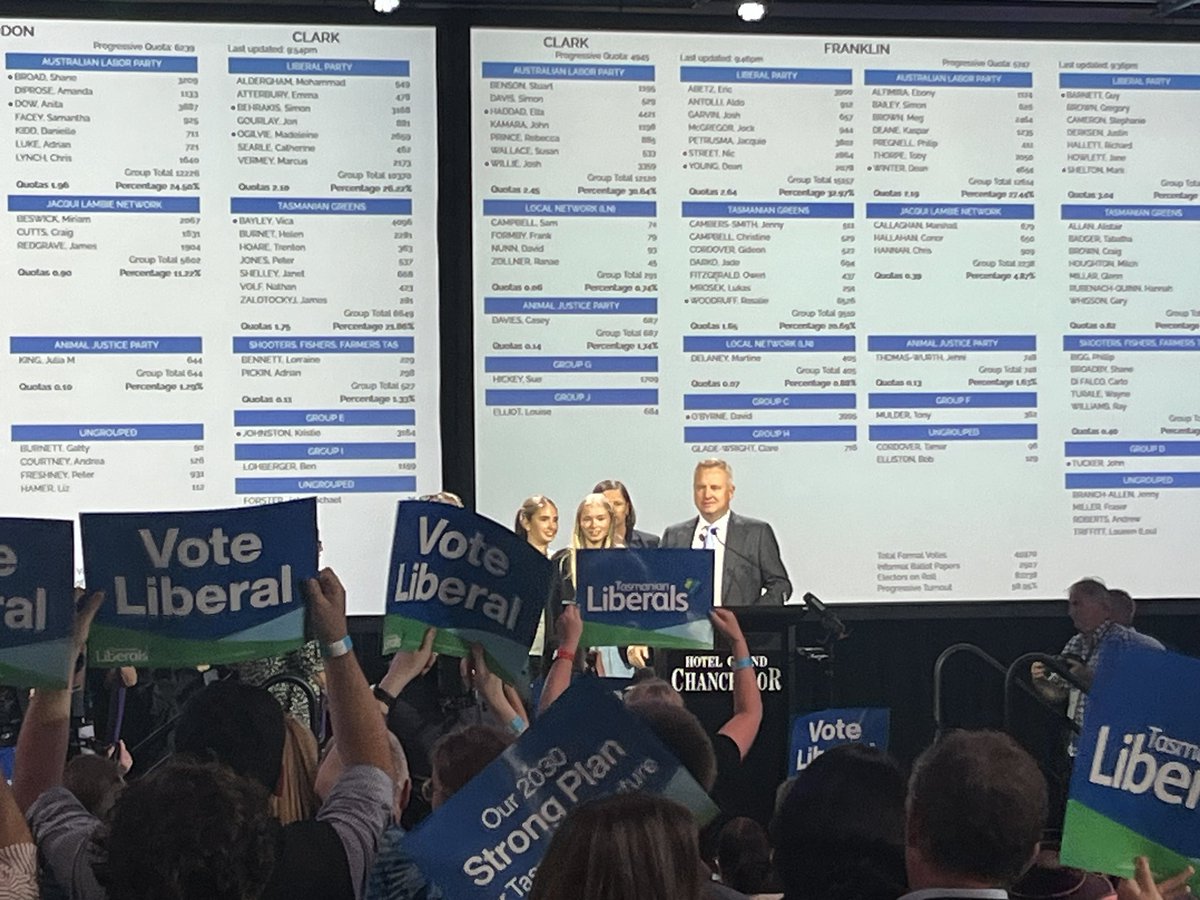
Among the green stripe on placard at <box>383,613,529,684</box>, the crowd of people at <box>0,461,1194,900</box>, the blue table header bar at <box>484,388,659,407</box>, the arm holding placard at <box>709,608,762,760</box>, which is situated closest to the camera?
the crowd of people at <box>0,461,1194,900</box>

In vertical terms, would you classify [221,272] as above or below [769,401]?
above

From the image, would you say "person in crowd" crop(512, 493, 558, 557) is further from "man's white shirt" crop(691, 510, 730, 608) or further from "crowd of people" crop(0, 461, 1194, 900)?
"crowd of people" crop(0, 461, 1194, 900)

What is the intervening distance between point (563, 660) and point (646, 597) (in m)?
0.89

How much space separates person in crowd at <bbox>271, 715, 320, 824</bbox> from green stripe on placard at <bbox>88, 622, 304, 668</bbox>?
13 centimetres

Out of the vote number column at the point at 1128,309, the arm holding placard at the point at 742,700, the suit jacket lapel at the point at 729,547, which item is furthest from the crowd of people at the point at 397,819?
the vote number column at the point at 1128,309

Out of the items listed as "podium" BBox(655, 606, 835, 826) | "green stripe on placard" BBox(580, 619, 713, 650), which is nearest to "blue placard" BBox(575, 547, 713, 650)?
"green stripe on placard" BBox(580, 619, 713, 650)

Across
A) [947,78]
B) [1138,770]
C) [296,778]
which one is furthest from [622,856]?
[947,78]

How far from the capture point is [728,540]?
255 inches

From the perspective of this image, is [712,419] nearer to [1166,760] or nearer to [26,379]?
[26,379]

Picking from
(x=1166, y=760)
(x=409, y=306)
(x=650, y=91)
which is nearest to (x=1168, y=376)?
(x=650, y=91)

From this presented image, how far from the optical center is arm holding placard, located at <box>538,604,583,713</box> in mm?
2795

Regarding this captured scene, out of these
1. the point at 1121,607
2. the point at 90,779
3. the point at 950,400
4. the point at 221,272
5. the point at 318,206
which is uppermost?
the point at 318,206

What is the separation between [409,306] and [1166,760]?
4861 millimetres

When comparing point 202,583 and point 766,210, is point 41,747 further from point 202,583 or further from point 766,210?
point 766,210
